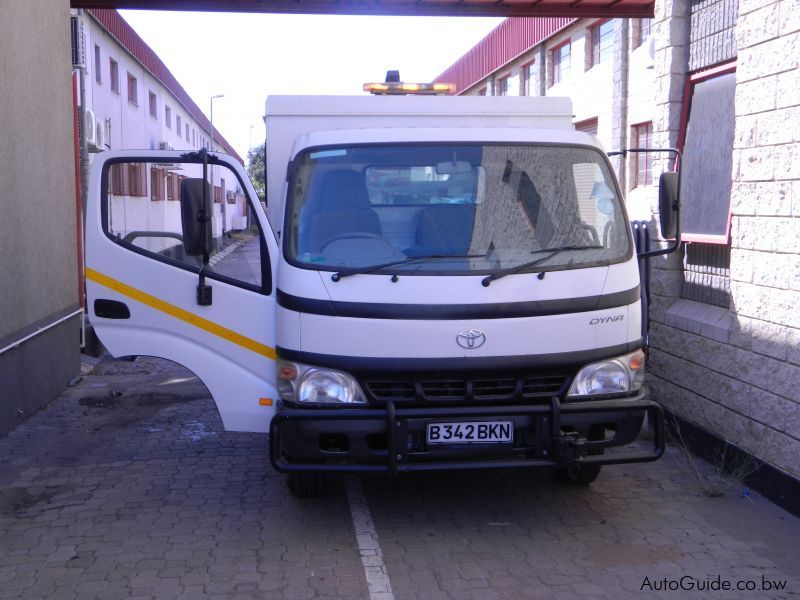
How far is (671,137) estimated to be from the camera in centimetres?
781

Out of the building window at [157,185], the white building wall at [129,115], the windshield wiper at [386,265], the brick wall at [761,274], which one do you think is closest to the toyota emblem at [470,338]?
the windshield wiper at [386,265]

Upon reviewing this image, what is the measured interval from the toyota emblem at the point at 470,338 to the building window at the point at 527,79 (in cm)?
1716

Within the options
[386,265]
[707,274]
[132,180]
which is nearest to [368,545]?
[386,265]

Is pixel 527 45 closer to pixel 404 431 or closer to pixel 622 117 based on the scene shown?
pixel 622 117

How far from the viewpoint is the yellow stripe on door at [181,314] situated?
5.71 m

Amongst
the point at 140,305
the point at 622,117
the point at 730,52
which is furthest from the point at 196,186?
the point at 622,117

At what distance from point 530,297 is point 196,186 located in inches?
79.4

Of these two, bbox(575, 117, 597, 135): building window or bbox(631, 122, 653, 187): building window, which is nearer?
bbox(631, 122, 653, 187): building window

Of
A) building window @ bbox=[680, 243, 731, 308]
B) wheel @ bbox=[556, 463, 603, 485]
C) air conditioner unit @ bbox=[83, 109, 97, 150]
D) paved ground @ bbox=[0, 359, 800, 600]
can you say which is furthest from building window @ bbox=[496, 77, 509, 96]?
wheel @ bbox=[556, 463, 603, 485]

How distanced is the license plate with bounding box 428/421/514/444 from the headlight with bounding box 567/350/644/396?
0.47 metres

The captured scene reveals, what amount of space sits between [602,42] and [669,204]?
12.7 metres

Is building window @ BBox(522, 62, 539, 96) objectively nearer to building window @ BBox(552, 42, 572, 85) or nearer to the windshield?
building window @ BBox(552, 42, 572, 85)

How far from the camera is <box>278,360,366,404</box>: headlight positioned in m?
5.13

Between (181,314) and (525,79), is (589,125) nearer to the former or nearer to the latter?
(525,79)
